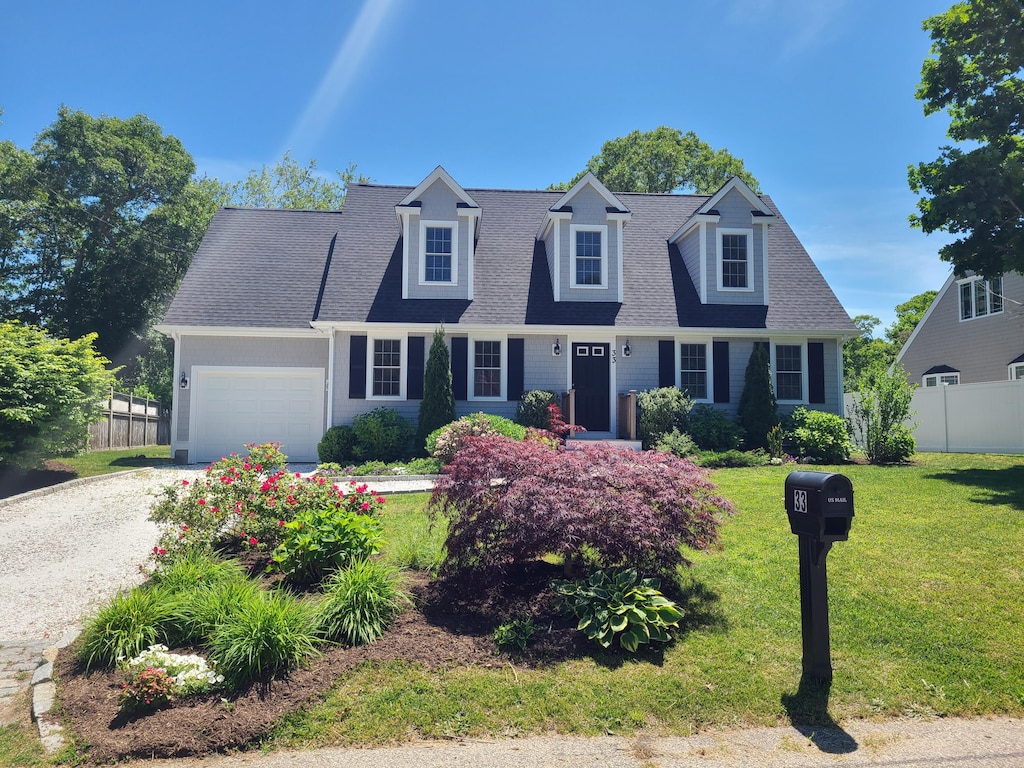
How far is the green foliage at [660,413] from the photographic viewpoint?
15.3 metres

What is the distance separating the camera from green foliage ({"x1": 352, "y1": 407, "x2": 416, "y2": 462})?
49.1ft

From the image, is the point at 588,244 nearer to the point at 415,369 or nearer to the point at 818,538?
the point at 415,369

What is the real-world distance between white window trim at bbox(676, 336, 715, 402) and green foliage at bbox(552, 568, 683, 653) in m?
12.2

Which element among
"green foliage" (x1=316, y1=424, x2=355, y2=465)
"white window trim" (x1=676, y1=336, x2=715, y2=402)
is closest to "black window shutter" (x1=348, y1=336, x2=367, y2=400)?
"green foliage" (x1=316, y1=424, x2=355, y2=465)

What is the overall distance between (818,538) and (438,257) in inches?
556

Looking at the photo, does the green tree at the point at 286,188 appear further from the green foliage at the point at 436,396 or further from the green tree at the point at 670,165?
the green foliage at the point at 436,396

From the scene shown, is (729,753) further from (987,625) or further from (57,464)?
(57,464)

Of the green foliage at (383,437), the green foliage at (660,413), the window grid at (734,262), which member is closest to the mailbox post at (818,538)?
the green foliage at (660,413)

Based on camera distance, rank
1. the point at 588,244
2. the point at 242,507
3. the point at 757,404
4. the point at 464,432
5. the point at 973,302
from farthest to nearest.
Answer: the point at 973,302, the point at 588,244, the point at 757,404, the point at 464,432, the point at 242,507

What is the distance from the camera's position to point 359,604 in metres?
4.75

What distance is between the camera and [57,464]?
1422 centimetres

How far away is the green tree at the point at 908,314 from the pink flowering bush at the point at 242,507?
149 feet

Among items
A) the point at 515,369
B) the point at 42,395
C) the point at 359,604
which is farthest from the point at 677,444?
the point at 42,395

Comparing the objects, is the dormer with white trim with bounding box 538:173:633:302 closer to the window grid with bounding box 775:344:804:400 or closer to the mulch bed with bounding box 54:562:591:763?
the window grid with bounding box 775:344:804:400
